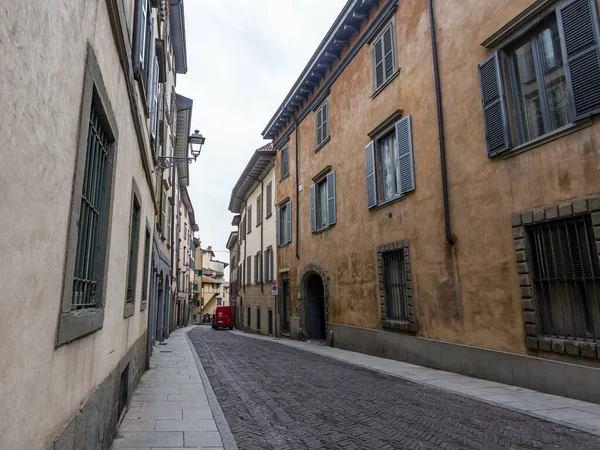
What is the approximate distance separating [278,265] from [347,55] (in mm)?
10443

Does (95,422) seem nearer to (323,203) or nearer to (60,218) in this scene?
(60,218)

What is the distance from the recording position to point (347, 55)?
1445 cm

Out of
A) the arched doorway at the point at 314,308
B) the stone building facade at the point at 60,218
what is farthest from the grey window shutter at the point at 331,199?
the stone building facade at the point at 60,218

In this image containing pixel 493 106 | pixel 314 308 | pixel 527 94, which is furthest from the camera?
pixel 314 308

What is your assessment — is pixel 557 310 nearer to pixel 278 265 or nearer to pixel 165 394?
pixel 165 394

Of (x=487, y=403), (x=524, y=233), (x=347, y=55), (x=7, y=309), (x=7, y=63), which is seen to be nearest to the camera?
Answer: (x=7, y=63)

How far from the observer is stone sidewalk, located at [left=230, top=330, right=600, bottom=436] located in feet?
17.0

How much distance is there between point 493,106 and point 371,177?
15.7 feet

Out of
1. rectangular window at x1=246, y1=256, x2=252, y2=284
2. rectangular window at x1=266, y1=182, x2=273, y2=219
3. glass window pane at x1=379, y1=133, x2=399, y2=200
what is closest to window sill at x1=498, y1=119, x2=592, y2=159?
glass window pane at x1=379, y1=133, x2=399, y2=200

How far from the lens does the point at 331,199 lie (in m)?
15.1

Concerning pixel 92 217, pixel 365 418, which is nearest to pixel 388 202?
pixel 365 418

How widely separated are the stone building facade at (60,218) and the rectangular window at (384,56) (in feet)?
29.2

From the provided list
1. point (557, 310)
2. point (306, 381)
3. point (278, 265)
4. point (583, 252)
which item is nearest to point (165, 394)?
point (306, 381)

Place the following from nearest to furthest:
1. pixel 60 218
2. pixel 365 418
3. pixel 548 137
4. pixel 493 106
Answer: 1. pixel 60 218
2. pixel 365 418
3. pixel 548 137
4. pixel 493 106
